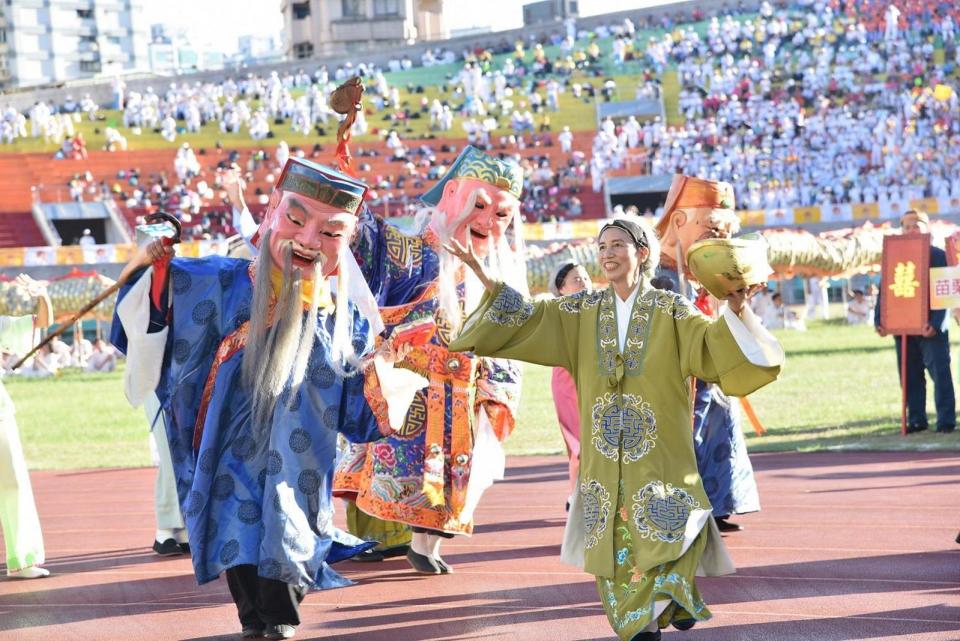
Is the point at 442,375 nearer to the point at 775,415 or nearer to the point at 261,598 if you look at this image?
the point at 261,598

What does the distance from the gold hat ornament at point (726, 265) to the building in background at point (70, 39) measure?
2712 inches

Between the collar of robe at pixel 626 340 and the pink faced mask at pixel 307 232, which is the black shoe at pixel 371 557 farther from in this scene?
the collar of robe at pixel 626 340

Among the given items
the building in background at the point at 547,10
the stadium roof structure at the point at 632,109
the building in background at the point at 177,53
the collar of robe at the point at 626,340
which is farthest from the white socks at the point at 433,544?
the building in background at the point at 177,53

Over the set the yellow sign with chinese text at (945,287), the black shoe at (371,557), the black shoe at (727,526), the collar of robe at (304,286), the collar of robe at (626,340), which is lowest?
the black shoe at (727,526)

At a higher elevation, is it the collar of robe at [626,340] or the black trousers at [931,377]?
the collar of robe at [626,340]

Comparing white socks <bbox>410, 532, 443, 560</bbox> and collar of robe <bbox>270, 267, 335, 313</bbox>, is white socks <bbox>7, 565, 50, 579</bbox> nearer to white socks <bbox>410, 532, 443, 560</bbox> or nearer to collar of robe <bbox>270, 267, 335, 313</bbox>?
white socks <bbox>410, 532, 443, 560</bbox>

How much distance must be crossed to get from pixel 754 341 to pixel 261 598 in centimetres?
201

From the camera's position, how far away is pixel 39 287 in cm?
655

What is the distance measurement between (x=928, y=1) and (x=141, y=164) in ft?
74.1

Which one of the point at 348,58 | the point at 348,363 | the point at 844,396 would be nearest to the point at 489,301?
the point at 348,363

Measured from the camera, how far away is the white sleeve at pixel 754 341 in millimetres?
4527

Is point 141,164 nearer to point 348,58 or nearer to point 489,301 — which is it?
point 348,58

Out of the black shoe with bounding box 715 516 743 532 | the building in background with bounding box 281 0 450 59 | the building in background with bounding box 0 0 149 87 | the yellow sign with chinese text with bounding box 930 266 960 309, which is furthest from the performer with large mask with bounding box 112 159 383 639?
the building in background with bounding box 0 0 149 87

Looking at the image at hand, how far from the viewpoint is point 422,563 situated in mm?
6668
